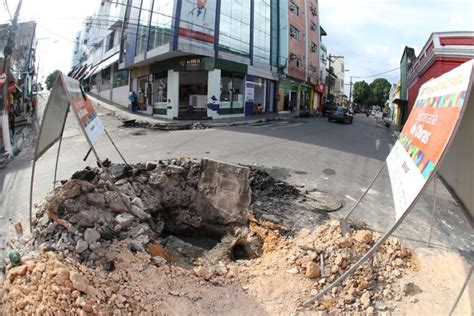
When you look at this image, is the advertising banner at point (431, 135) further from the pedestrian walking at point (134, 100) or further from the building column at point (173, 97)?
the pedestrian walking at point (134, 100)

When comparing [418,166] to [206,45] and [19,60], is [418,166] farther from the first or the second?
[19,60]

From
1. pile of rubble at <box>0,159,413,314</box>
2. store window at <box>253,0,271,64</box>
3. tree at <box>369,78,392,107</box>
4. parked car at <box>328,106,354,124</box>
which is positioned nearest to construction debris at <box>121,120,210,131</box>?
pile of rubble at <box>0,159,413,314</box>

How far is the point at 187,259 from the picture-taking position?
500 cm

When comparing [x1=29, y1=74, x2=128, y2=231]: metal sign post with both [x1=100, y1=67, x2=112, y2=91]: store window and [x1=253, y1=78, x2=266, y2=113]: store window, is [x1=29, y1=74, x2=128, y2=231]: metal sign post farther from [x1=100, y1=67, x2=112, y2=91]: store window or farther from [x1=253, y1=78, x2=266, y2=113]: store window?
[x1=100, y1=67, x2=112, y2=91]: store window

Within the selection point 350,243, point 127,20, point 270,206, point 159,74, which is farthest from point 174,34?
point 350,243

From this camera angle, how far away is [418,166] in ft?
9.52

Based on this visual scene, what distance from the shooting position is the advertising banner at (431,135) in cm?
250

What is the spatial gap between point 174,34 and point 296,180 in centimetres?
1544

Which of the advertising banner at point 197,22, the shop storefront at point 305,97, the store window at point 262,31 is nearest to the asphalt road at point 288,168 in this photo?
the advertising banner at point 197,22

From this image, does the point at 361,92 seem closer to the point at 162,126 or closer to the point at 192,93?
the point at 192,93

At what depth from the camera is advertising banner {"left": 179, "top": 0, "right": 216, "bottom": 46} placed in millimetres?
20484

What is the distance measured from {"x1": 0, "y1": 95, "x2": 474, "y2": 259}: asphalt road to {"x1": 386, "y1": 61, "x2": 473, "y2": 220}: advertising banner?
6.31 feet

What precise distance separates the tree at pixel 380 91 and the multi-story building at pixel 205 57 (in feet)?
138

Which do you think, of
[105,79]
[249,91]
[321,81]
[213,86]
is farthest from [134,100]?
[321,81]
